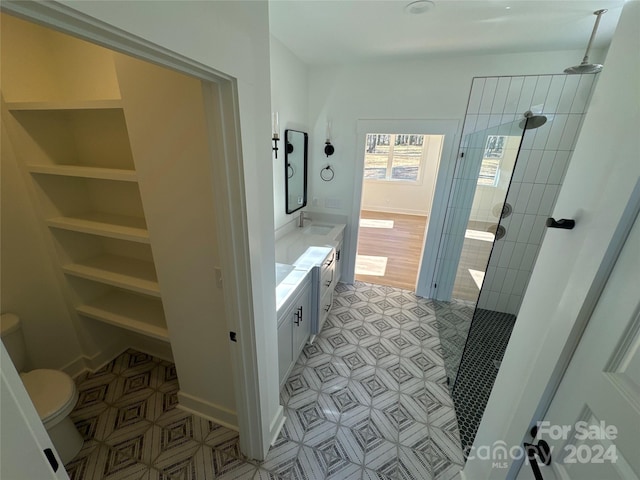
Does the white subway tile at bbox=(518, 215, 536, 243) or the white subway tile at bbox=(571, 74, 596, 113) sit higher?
the white subway tile at bbox=(571, 74, 596, 113)

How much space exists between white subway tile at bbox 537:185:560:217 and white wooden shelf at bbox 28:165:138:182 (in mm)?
3382

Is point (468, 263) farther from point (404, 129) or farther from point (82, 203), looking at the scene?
point (82, 203)

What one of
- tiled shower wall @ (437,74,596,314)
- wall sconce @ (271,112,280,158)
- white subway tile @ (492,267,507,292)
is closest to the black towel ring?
wall sconce @ (271,112,280,158)

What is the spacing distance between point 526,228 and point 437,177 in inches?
40.5

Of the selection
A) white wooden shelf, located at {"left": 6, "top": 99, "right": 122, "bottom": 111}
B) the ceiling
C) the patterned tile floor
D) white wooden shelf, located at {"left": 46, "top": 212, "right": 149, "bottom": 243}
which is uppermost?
the ceiling

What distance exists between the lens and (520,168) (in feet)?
8.52

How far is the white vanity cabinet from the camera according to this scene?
186 cm

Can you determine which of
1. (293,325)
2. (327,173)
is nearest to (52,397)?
(293,325)

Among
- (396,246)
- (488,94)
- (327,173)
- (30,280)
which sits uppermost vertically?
(488,94)

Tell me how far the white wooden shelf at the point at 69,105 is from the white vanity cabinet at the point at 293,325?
4.71 ft

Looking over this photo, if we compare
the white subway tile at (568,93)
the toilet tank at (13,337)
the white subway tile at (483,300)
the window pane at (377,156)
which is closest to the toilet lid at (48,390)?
the toilet tank at (13,337)

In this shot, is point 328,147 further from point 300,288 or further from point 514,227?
point 514,227

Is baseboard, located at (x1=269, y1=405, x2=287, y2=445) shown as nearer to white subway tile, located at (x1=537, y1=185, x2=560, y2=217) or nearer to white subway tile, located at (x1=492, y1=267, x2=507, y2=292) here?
white subway tile, located at (x1=492, y1=267, x2=507, y2=292)

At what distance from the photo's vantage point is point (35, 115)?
5.27ft
